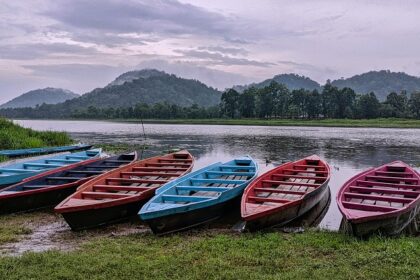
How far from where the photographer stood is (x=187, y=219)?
8352 millimetres

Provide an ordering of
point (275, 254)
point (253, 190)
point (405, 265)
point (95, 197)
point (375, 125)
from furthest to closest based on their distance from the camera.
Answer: point (375, 125) < point (253, 190) < point (95, 197) < point (275, 254) < point (405, 265)

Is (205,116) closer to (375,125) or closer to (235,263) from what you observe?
(375,125)

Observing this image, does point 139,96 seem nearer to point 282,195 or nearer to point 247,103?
point 247,103

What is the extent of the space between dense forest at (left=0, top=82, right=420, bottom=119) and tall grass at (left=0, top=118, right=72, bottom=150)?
2475 inches

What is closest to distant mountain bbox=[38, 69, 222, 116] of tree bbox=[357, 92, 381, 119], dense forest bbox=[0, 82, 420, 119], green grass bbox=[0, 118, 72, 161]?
dense forest bbox=[0, 82, 420, 119]

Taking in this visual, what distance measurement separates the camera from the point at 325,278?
552cm

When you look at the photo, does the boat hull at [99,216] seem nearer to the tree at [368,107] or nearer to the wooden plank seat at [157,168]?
the wooden plank seat at [157,168]

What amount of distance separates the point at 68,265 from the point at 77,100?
176186 mm

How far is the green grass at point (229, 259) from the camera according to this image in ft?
18.6

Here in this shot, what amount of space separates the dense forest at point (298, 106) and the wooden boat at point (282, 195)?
75246mm

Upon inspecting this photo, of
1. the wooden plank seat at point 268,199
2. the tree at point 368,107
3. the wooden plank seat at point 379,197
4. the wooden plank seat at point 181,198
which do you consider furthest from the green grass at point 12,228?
the tree at point 368,107

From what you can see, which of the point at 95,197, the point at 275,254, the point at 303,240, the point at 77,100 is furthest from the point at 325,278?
the point at 77,100

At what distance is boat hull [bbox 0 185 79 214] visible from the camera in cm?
950

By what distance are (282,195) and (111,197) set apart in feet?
13.9
